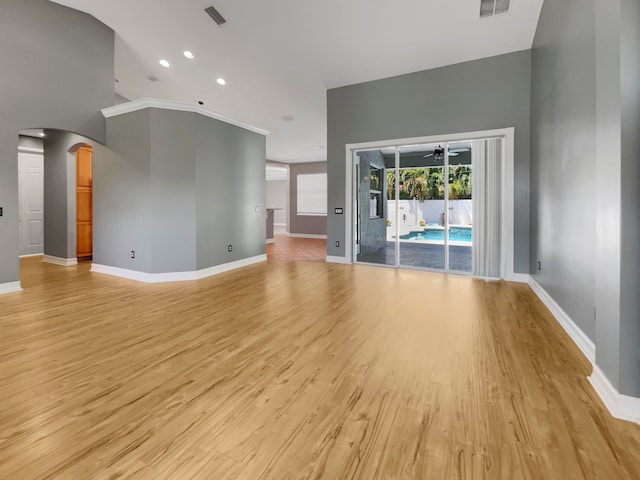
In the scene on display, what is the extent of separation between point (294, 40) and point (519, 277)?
5.12 meters

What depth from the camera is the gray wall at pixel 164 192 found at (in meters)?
4.82

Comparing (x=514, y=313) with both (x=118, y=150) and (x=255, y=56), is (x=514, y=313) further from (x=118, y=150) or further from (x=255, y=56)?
(x=118, y=150)

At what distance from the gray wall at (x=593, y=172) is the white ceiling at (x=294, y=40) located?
104 cm

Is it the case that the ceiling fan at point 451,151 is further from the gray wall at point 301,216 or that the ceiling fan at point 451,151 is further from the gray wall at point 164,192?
the gray wall at point 301,216

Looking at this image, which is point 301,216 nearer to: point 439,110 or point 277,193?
point 277,193

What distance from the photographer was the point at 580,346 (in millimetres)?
2439

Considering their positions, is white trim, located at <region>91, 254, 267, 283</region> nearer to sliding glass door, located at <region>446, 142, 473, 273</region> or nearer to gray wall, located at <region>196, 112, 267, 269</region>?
gray wall, located at <region>196, 112, 267, 269</region>

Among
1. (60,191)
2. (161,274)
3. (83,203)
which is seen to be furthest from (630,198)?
(60,191)

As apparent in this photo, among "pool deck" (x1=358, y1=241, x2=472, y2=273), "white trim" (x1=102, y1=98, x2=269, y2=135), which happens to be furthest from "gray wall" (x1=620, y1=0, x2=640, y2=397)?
"white trim" (x1=102, y1=98, x2=269, y2=135)

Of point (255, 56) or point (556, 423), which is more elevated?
point (255, 56)

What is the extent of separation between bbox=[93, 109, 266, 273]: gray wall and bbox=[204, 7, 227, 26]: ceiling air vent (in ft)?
4.72

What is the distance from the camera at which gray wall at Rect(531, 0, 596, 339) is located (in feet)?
7.71

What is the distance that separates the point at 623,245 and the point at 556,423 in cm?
98

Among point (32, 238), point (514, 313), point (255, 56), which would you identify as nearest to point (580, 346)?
point (514, 313)
